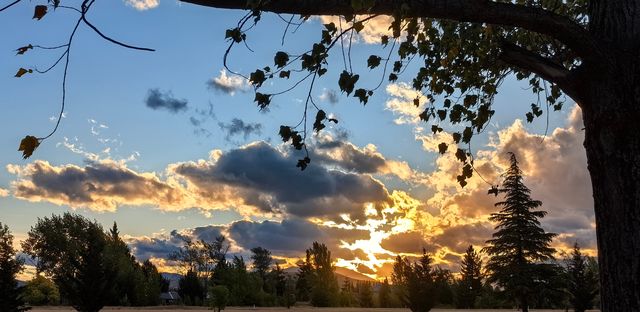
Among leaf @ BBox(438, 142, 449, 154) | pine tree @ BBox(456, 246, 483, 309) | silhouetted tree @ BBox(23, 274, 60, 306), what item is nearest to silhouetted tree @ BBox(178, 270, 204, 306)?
silhouetted tree @ BBox(23, 274, 60, 306)

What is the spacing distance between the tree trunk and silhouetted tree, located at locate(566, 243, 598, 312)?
164 ft

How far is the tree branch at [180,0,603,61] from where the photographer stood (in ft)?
14.6

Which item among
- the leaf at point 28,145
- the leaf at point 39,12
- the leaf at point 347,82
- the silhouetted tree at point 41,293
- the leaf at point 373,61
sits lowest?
the silhouetted tree at point 41,293

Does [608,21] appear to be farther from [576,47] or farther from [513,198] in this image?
[513,198]

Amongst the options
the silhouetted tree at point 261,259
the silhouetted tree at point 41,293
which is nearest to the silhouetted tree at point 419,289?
the silhouetted tree at point 41,293

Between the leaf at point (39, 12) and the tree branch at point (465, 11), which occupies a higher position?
the tree branch at point (465, 11)

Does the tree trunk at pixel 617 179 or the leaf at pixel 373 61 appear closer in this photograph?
the tree trunk at pixel 617 179

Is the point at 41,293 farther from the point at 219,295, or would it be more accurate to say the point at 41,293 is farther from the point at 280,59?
the point at 280,59

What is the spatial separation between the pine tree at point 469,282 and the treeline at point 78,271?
1599 inches

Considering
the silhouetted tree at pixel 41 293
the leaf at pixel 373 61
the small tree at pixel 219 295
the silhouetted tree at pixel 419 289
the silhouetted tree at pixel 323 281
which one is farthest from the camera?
the silhouetted tree at pixel 323 281

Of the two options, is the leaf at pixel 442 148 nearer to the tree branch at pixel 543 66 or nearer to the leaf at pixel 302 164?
the tree branch at pixel 543 66

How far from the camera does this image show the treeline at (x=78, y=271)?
97.7 feet

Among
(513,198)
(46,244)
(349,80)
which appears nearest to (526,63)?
(349,80)

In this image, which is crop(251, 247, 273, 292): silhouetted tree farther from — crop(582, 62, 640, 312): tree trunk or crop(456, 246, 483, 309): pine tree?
crop(582, 62, 640, 312): tree trunk
